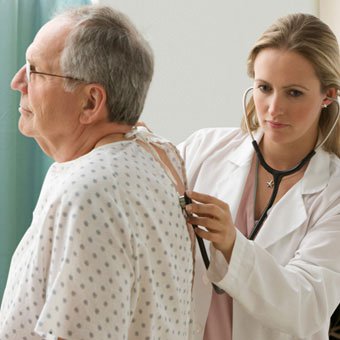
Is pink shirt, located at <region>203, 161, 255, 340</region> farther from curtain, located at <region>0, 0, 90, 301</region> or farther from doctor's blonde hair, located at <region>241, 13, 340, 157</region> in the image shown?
curtain, located at <region>0, 0, 90, 301</region>

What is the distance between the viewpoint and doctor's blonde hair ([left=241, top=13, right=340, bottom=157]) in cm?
186

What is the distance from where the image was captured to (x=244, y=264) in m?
1.62

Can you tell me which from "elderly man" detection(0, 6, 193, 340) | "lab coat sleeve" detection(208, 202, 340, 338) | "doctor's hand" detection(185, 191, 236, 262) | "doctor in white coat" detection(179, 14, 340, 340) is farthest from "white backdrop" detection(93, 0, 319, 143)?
"elderly man" detection(0, 6, 193, 340)

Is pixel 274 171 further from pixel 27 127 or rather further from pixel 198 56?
pixel 198 56

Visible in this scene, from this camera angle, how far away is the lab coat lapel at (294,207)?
1.85 meters

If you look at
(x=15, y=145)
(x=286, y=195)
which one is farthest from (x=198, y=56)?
(x=286, y=195)

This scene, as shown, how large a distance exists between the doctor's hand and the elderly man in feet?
0.21

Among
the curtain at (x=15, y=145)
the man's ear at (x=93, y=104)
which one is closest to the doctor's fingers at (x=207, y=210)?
the man's ear at (x=93, y=104)

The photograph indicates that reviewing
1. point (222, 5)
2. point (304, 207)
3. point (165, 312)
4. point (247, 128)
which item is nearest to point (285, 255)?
Result: point (304, 207)

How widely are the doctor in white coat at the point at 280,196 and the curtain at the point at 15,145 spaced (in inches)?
25.2

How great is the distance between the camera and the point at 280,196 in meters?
1.94

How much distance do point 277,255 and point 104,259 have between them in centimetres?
84

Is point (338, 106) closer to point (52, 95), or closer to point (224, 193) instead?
point (224, 193)

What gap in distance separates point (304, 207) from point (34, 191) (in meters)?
1.02
